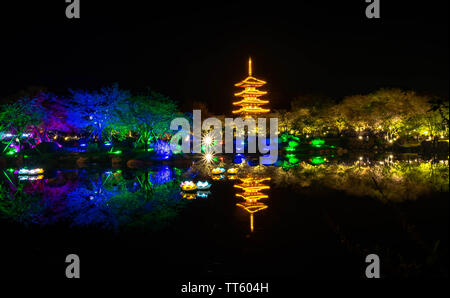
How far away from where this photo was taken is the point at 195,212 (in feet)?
34.2

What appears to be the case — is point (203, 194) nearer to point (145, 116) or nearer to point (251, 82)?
point (145, 116)

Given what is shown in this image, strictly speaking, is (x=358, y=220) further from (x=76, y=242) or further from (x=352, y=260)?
(x=76, y=242)

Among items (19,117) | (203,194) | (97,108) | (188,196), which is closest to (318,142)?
(97,108)

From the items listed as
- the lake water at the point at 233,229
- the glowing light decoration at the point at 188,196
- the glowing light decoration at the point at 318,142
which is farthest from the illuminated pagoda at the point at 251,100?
the glowing light decoration at the point at 188,196

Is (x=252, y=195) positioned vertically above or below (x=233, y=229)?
above

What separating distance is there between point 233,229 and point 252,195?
4.38 metres

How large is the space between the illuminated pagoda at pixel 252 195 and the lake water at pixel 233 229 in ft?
0.15

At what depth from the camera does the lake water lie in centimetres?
633

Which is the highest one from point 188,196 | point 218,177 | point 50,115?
point 50,115

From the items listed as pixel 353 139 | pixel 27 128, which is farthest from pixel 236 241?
pixel 353 139

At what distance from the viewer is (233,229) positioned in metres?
8.53

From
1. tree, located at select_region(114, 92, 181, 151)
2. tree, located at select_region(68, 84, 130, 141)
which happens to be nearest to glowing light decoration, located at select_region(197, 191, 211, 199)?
tree, located at select_region(114, 92, 181, 151)

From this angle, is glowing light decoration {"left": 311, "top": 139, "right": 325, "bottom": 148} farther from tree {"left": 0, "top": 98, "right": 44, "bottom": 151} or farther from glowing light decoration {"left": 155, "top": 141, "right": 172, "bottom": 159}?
tree {"left": 0, "top": 98, "right": 44, "bottom": 151}

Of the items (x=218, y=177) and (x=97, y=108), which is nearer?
(x=218, y=177)
